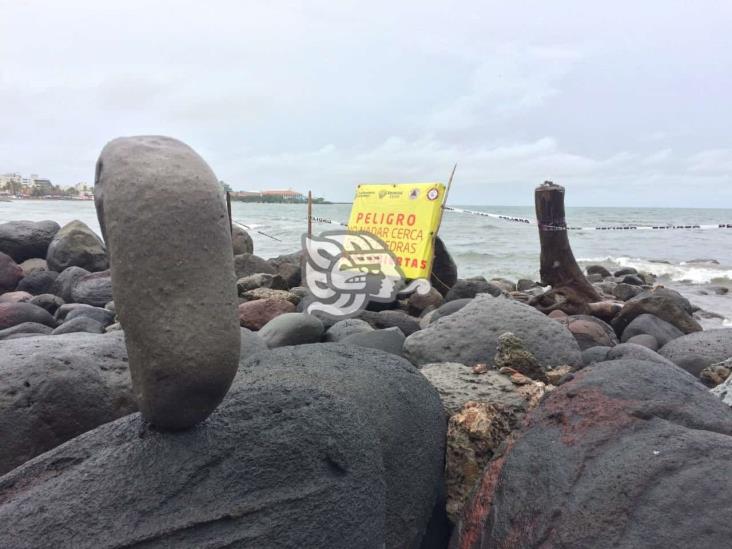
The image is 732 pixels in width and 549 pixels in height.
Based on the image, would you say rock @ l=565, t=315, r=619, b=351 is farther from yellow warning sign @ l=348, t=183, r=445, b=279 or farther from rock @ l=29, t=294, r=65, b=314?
rock @ l=29, t=294, r=65, b=314

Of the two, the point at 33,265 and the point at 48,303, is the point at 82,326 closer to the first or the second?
the point at 48,303

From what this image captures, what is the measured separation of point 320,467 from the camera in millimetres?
1916

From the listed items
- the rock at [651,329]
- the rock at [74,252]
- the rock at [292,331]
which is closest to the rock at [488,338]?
the rock at [292,331]

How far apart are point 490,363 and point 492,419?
47.4 inches

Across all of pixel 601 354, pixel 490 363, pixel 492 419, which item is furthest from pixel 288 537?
pixel 601 354

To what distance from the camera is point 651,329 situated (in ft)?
20.0

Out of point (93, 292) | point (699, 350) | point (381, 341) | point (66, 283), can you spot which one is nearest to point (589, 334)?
point (699, 350)

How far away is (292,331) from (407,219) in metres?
3.88

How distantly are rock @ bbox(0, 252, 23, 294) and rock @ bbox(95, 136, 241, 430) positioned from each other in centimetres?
938

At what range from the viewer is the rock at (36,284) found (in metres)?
9.54

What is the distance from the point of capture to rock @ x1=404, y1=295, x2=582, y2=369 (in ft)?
13.4

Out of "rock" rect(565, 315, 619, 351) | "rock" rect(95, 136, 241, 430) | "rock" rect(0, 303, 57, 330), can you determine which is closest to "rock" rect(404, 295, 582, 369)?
"rock" rect(565, 315, 619, 351)

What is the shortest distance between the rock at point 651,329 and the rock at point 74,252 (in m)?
8.64

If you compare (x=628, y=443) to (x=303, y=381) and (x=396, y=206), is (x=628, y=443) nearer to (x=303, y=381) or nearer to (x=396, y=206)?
(x=303, y=381)
